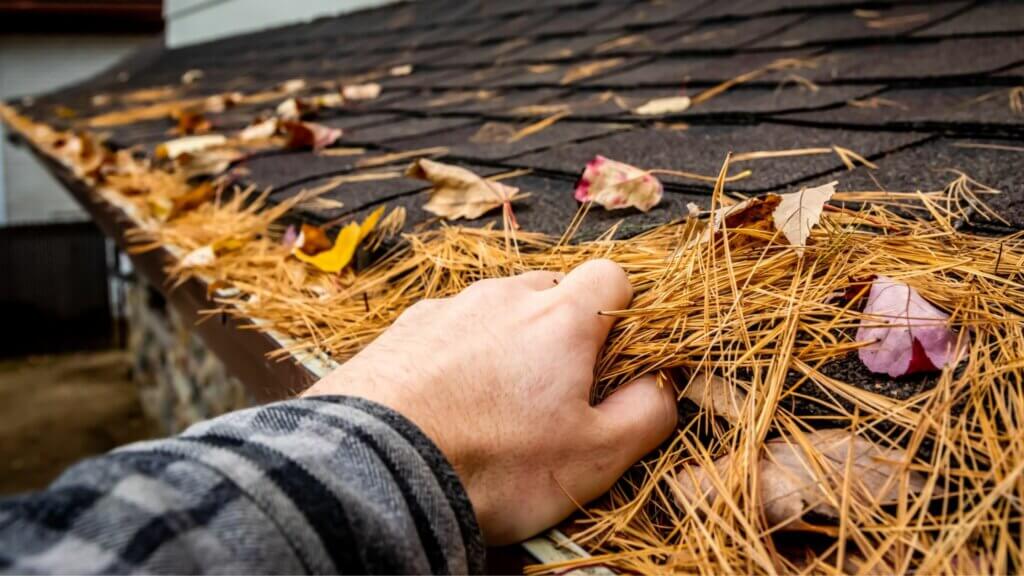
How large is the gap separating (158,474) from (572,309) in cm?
45

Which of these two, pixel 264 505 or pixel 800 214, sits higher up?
pixel 800 214

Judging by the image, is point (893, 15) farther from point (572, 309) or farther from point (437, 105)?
point (572, 309)

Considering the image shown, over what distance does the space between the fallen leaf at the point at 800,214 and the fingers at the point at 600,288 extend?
0.63ft

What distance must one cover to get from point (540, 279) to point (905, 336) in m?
0.42

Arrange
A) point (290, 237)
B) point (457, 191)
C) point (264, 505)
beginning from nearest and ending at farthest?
point (264, 505) < point (457, 191) < point (290, 237)

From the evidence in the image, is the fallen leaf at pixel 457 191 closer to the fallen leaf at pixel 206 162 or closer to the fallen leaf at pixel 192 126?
the fallen leaf at pixel 206 162

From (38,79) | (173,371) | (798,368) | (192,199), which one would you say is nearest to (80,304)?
(38,79)

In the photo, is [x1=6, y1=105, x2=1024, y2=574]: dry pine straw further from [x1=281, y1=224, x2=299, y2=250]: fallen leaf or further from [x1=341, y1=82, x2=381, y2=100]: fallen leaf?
[x1=341, y1=82, x2=381, y2=100]: fallen leaf

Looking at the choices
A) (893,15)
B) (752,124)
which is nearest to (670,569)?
(752,124)

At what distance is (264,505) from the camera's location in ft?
2.03

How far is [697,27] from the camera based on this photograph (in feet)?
8.52

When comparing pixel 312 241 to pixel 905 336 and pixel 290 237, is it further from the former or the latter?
pixel 905 336

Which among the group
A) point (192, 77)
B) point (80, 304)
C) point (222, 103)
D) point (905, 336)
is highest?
point (905, 336)

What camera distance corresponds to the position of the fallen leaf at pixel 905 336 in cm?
75
